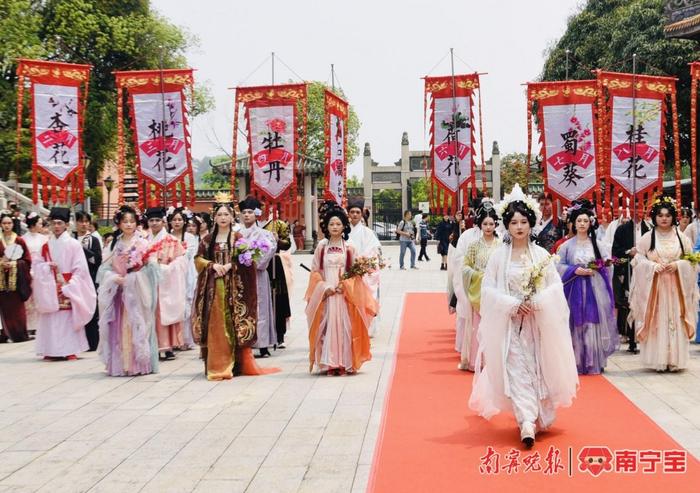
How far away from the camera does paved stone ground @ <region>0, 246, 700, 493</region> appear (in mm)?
4758

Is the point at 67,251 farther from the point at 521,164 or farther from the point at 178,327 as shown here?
the point at 521,164

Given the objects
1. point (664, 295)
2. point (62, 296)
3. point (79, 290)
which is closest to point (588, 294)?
point (664, 295)

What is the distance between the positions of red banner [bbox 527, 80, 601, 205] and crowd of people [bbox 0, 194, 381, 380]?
4585 millimetres

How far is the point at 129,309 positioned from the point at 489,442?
13.9 feet

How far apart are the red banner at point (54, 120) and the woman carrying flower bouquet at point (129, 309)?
3688mm

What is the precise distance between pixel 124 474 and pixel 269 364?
405cm

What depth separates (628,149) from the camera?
1148 cm

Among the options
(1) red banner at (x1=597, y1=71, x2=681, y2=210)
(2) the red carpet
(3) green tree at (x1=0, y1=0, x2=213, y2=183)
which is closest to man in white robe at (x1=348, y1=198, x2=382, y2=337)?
(2) the red carpet

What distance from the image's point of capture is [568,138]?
11992mm

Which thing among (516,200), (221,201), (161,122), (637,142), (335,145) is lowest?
(516,200)

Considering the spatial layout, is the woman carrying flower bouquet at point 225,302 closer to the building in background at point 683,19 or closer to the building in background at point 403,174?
the building in background at point 683,19

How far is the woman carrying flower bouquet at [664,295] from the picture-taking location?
7949 mm

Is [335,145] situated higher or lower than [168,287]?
higher

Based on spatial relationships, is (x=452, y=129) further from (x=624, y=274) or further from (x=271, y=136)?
(x=624, y=274)
